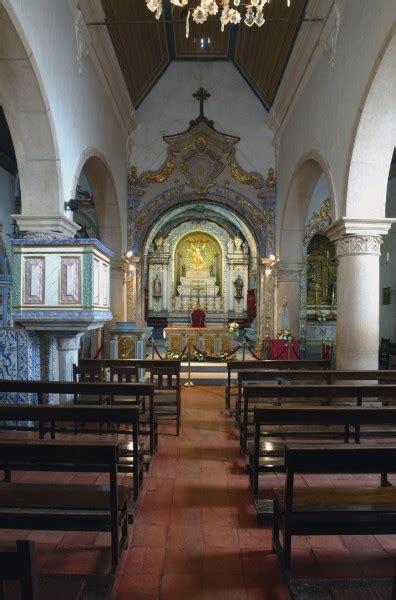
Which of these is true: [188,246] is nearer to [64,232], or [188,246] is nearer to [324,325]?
[324,325]

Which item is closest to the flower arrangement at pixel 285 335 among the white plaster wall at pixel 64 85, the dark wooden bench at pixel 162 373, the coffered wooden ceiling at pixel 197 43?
the dark wooden bench at pixel 162 373

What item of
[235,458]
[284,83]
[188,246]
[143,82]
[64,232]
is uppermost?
[143,82]

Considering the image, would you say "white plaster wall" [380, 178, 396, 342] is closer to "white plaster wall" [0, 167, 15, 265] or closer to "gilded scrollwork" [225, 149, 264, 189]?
"gilded scrollwork" [225, 149, 264, 189]

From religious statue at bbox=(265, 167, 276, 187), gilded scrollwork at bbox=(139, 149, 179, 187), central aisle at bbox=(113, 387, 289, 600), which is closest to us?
central aisle at bbox=(113, 387, 289, 600)

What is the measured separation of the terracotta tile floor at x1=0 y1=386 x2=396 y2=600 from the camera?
2.69 m

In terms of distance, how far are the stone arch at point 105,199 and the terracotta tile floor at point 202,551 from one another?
27.1 ft

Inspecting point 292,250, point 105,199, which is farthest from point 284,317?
point 105,199

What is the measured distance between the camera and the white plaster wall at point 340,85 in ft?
20.9

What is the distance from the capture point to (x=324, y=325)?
15883 millimetres

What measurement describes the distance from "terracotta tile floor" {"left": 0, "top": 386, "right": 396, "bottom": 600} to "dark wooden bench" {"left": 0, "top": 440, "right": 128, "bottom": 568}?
301mm

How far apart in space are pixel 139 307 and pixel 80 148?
650 cm

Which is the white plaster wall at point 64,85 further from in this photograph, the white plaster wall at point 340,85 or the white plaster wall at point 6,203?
the white plaster wall at point 340,85

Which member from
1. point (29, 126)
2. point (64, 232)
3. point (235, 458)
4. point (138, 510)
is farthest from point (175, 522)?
point (29, 126)

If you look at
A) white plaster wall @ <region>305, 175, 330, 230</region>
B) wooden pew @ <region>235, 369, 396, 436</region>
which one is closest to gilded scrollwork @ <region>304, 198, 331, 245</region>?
white plaster wall @ <region>305, 175, 330, 230</region>
